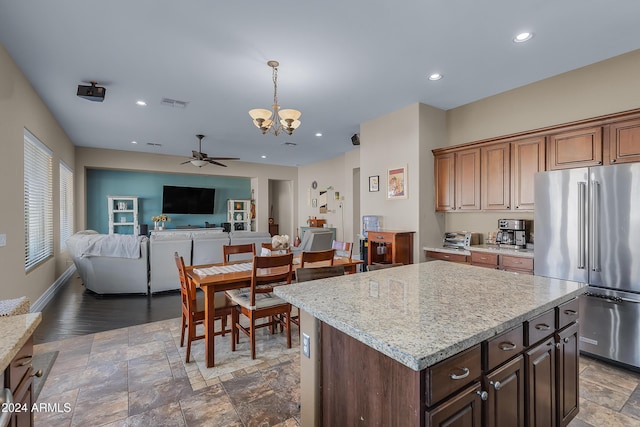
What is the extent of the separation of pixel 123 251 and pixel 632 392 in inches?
236

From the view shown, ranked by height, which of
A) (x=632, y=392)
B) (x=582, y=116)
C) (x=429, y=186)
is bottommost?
(x=632, y=392)

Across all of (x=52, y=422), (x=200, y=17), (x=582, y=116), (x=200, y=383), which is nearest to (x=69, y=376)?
(x=52, y=422)

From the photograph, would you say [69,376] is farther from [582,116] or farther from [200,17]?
[582,116]

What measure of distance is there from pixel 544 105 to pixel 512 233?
1.62 metres

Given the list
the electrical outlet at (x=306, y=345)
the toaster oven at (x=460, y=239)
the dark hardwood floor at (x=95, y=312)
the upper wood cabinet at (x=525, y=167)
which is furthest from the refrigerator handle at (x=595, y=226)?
the dark hardwood floor at (x=95, y=312)

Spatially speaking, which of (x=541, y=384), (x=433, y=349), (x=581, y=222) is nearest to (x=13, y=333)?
(x=433, y=349)

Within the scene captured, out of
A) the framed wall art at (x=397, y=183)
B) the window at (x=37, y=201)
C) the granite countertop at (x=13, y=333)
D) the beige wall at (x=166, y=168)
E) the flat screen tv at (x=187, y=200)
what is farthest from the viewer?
the flat screen tv at (x=187, y=200)

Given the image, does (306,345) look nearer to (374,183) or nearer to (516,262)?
(516,262)

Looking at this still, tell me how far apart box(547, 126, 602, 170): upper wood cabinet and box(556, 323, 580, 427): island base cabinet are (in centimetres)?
221

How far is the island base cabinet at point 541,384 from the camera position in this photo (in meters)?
1.44

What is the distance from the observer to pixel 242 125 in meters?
5.62

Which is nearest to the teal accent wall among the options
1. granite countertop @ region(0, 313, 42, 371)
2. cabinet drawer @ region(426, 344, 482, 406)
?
granite countertop @ region(0, 313, 42, 371)

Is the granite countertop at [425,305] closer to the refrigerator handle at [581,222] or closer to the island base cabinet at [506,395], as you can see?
the island base cabinet at [506,395]

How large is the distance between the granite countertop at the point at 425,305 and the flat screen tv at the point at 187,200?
8.26 m
